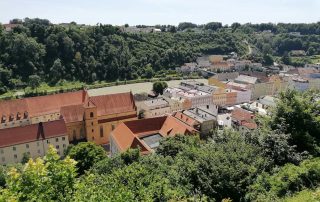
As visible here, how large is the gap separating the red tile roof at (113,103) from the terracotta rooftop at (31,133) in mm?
5868

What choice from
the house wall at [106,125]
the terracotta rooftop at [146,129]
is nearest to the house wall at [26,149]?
the house wall at [106,125]

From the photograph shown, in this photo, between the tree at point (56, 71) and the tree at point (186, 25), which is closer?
the tree at point (56, 71)

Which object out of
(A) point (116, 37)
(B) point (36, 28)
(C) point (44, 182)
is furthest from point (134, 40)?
(C) point (44, 182)

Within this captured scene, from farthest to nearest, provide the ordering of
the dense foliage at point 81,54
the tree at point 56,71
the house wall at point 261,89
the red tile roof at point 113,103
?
the tree at point 56,71
the dense foliage at point 81,54
the house wall at point 261,89
the red tile roof at point 113,103

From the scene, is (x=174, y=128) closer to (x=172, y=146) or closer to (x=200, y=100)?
(x=172, y=146)

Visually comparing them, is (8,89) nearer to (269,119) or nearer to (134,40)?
(134,40)

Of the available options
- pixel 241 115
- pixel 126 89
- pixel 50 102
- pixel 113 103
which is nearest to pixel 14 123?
pixel 50 102

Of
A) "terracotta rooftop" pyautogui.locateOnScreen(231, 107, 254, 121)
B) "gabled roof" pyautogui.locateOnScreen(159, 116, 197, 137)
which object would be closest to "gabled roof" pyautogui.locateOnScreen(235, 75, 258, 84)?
"terracotta rooftop" pyautogui.locateOnScreen(231, 107, 254, 121)

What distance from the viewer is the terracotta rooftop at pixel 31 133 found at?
3516cm

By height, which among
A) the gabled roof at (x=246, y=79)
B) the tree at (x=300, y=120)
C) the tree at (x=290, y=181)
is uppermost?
the tree at (x=300, y=120)

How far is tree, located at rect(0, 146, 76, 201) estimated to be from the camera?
7656 mm

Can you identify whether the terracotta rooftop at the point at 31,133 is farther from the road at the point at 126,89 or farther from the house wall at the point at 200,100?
the road at the point at 126,89

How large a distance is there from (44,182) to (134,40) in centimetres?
9270

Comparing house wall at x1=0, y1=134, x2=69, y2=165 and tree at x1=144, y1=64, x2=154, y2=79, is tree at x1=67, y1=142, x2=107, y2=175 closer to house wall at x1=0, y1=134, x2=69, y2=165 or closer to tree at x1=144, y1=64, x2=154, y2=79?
house wall at x1=0, y1=134, x2=69, y2=165
